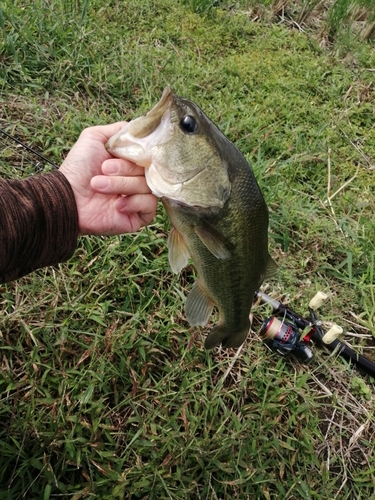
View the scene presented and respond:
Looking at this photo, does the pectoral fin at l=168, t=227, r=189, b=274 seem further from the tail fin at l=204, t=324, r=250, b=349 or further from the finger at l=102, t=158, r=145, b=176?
the tail fin at l=204, t=324, r=250, b=349

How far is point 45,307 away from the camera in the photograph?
232 cm

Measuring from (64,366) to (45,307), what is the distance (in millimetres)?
330

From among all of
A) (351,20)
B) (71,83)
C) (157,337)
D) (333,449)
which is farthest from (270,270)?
(351,20)

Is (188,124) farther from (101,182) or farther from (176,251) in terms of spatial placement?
(176,251)

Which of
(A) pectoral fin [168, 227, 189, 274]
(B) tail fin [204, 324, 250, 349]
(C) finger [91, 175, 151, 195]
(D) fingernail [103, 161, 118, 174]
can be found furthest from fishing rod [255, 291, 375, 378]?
(D) fingernail [103, 161, 118, 174]

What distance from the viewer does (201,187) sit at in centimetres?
160

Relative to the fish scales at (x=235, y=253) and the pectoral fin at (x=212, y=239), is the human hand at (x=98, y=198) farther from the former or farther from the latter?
the pectoral fin at (x=212, y=239)

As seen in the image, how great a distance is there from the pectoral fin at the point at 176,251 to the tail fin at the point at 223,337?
1.20 ft

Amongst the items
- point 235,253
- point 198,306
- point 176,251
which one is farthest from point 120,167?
point 198,306

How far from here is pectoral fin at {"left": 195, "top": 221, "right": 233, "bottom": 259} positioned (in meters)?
1.62

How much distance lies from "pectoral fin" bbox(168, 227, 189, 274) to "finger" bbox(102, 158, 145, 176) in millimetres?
262

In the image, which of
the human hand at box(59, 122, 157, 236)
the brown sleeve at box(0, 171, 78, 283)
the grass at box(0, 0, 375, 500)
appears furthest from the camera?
the grass at box(0, 0, 375, 500)

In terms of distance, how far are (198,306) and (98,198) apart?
1.94ft

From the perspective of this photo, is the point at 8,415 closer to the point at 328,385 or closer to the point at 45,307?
the point at 45,307
